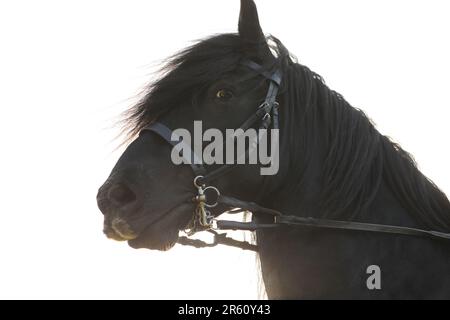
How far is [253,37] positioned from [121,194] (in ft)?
5.21

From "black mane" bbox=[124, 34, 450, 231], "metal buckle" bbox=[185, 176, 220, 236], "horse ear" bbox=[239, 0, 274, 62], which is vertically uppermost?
"horse ear" bbox=[239, 0, 274, 62]

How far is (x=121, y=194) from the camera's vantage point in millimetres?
5777

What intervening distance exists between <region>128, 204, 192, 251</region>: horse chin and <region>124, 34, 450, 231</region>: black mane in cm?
73

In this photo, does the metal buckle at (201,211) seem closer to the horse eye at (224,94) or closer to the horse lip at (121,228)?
the horse lip at (121,228)

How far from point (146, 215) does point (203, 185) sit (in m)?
0.46

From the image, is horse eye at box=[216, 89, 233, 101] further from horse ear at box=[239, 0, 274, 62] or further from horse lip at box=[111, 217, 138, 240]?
horse lip at box=[111, 217, 138, 240]

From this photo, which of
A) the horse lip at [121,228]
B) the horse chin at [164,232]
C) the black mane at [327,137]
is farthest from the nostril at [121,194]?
the black mane at [327,137]

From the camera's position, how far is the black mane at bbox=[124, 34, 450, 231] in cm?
606

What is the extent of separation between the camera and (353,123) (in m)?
6.28

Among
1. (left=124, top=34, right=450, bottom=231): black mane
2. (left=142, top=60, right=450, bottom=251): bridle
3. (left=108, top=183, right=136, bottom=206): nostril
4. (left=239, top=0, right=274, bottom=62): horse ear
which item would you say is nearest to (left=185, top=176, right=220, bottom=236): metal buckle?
(left=142, top=60, right=450, bottom=251): bridle

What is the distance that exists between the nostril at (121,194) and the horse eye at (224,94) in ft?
3.17

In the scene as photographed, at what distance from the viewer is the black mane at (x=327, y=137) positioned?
6.06m
